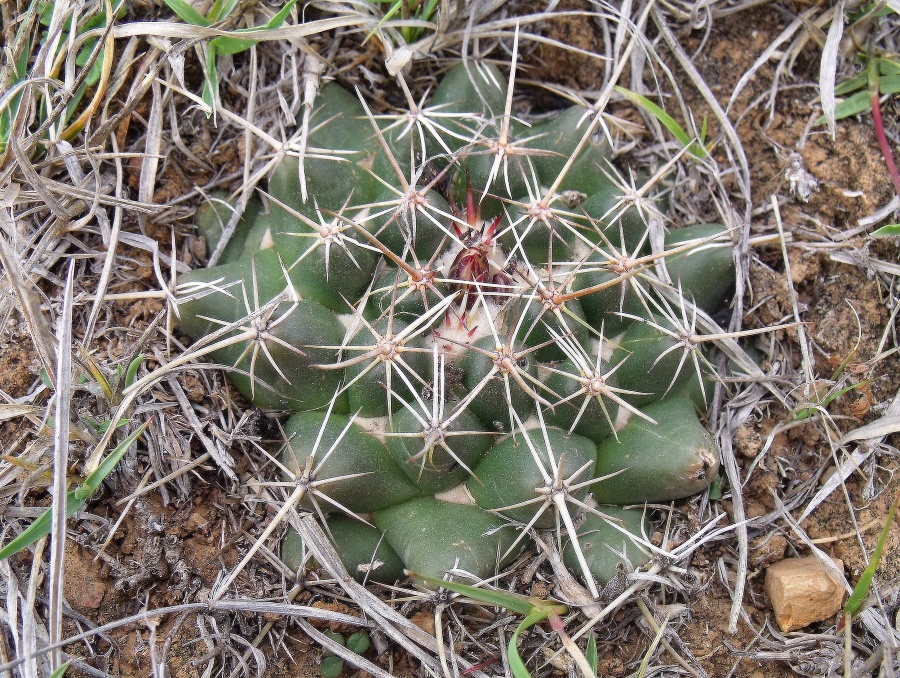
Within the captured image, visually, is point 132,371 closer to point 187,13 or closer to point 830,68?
point 187,13

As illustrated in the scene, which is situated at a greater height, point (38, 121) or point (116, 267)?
point (38, 121)

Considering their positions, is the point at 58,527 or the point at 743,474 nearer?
the point at 58,527

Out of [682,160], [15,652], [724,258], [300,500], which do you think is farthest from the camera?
[682,160]

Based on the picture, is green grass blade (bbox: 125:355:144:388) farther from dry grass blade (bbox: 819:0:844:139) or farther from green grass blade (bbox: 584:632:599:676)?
dry grass blade (bbox: 819:0:844:139)

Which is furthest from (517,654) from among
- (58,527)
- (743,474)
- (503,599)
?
(58,527)

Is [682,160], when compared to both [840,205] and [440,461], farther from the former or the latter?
[440,461]

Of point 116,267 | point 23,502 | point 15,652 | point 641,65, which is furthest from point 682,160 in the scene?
point 15,652

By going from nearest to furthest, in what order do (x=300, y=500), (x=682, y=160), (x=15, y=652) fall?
(x=15, y=652) < (x=300, y=500) < (x=682, y=160)

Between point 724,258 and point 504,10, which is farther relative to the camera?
point 504,10

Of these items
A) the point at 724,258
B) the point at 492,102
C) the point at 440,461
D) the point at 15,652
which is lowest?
the point at 15,652
